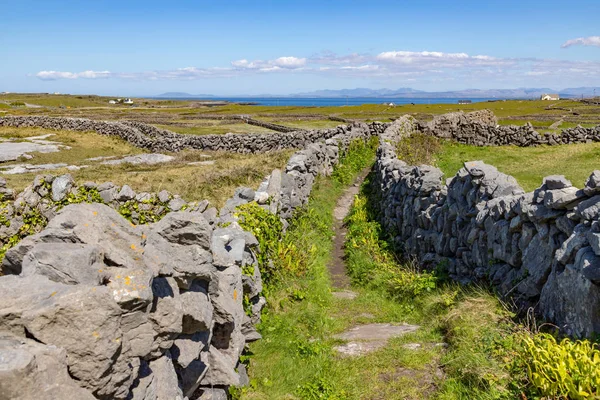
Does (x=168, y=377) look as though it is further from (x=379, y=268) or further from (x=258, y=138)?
(x=258, y=138)

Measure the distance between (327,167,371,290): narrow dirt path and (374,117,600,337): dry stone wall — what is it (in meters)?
2.01

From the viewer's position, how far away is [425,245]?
44.5 feet

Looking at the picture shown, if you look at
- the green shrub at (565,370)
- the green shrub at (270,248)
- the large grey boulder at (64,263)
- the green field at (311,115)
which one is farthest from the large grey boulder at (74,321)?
the green field at (311,115)

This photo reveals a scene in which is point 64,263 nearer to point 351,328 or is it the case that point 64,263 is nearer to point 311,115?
point 351,328

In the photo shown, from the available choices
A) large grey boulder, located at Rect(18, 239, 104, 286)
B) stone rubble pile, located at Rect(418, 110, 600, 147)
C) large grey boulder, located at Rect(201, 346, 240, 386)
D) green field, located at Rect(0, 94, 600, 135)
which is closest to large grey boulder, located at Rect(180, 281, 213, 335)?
large grey boulder, located at Rect(201, 346, 240, 386)

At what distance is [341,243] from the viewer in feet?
54.3

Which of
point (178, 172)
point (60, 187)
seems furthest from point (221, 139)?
point (60, 187)

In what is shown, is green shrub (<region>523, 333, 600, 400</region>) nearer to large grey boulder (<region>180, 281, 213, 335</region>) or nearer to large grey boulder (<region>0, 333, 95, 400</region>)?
large grey boulder (<region>180, 281, 213, 335</region>)

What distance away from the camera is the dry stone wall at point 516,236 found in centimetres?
704

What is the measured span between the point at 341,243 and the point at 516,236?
311 inches

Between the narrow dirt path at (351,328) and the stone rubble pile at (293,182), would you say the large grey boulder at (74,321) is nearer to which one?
the narrow dirt path at (351,328)

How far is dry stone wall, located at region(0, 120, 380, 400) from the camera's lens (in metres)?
3.70

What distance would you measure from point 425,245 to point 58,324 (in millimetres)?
11196

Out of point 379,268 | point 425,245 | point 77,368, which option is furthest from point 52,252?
point 425,245
